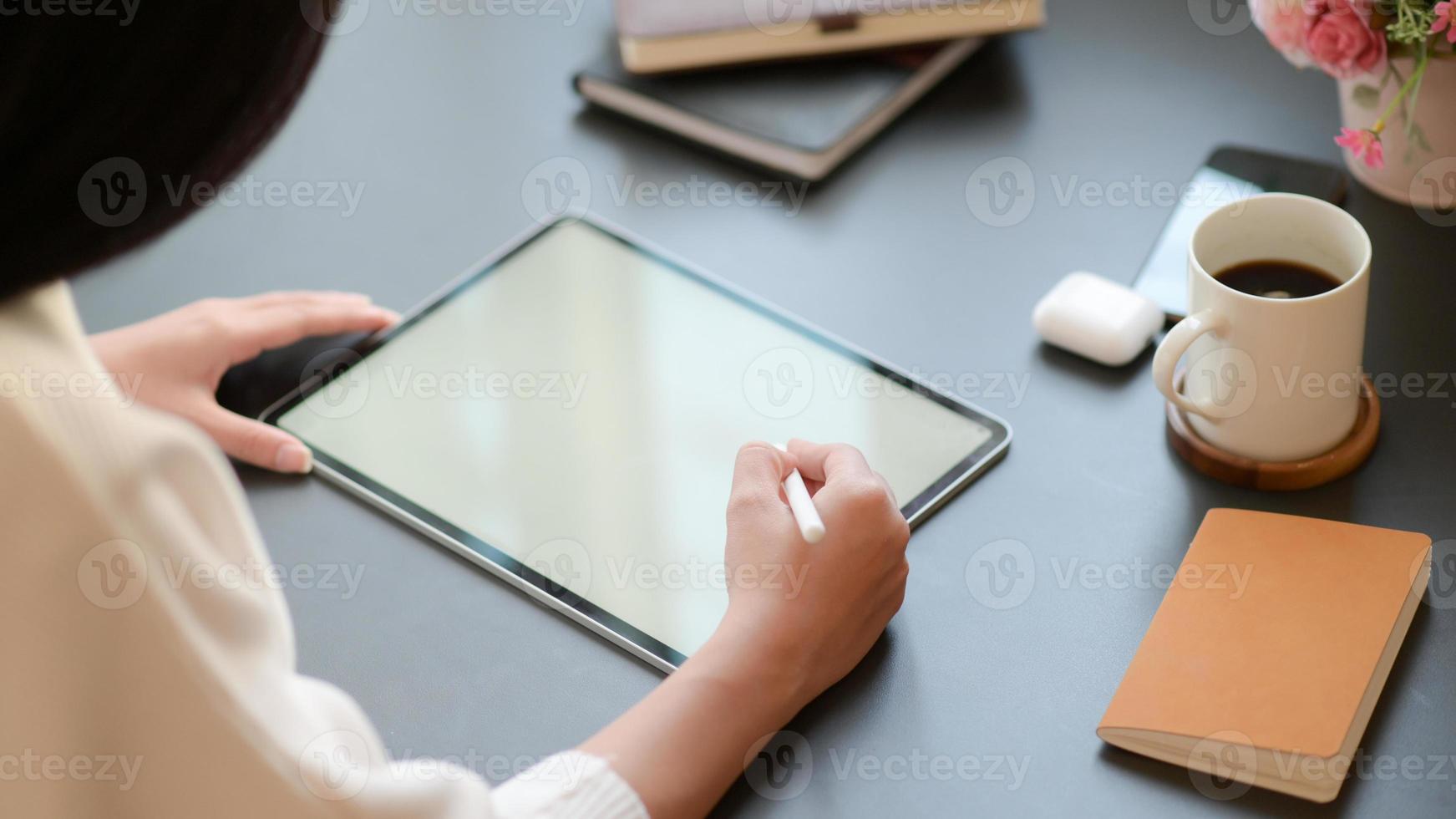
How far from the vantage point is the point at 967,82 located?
1.32m

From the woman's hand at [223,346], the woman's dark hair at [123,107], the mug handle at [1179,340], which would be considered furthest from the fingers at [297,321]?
the mug handle at [1179,340]

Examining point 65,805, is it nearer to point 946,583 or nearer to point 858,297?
point 946,583

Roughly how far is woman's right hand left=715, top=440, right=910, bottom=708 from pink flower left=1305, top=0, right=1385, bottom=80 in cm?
46

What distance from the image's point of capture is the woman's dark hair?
1.75 feet

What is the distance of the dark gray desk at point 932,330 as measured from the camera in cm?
80

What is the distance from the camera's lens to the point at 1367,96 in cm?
106

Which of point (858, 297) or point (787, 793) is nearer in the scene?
point (787, 793)

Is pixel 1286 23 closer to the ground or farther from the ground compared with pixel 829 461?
farther from the ground

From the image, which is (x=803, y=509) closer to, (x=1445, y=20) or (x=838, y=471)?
(x=838, y=471)

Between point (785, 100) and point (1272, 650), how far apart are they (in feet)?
2.26

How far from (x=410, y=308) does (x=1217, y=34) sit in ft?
2.66

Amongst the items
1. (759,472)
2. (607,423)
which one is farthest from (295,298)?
(759,472)

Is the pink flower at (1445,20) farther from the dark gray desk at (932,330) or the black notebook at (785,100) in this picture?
the black notebook at (785,100)

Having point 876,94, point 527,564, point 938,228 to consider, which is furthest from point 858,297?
point 527,564
